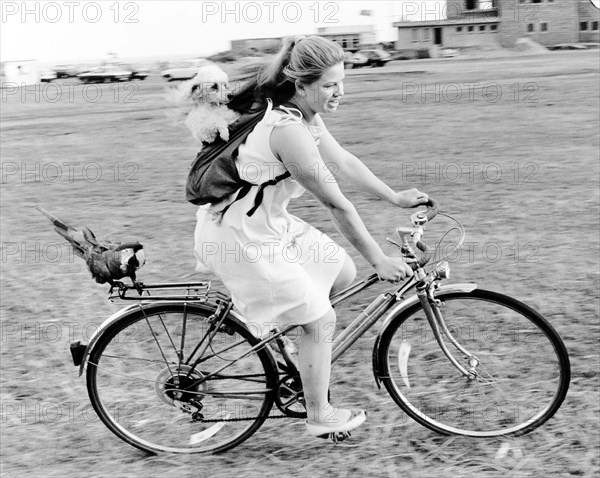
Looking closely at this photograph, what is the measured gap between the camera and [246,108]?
128 inches

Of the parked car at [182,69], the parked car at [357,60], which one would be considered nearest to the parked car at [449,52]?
the parked car at [357,60]

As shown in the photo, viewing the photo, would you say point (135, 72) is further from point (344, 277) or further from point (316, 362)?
point (316, 362)

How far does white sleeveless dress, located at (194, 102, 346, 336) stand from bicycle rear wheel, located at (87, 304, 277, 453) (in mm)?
216

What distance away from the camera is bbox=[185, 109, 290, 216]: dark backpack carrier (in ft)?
10.3

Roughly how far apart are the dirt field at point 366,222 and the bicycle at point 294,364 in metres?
0.12

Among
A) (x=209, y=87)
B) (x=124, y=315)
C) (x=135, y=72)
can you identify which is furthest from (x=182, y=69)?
(x=209, y=87)

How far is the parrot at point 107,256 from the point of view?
3.35 m

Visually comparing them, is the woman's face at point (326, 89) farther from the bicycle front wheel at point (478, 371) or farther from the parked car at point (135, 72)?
the parked car at point (135, 72)

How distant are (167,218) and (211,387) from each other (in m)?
3.23

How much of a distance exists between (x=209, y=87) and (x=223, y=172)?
0.31m

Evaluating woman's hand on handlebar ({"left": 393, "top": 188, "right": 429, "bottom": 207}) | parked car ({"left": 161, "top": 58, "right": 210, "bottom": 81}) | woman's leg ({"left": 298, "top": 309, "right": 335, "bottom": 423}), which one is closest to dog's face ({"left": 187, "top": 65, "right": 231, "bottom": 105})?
woman's hand on handlebar ({"left": 393, "top": 188, "right": 429, "bottom": 207})

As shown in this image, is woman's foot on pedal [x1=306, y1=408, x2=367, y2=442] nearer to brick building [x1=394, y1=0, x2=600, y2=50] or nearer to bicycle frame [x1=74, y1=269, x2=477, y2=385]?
bicycle frame [x1=74, y1=269, x2=477, y2=385]

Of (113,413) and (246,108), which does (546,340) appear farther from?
(113,413)

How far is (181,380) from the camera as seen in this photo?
3.58m
